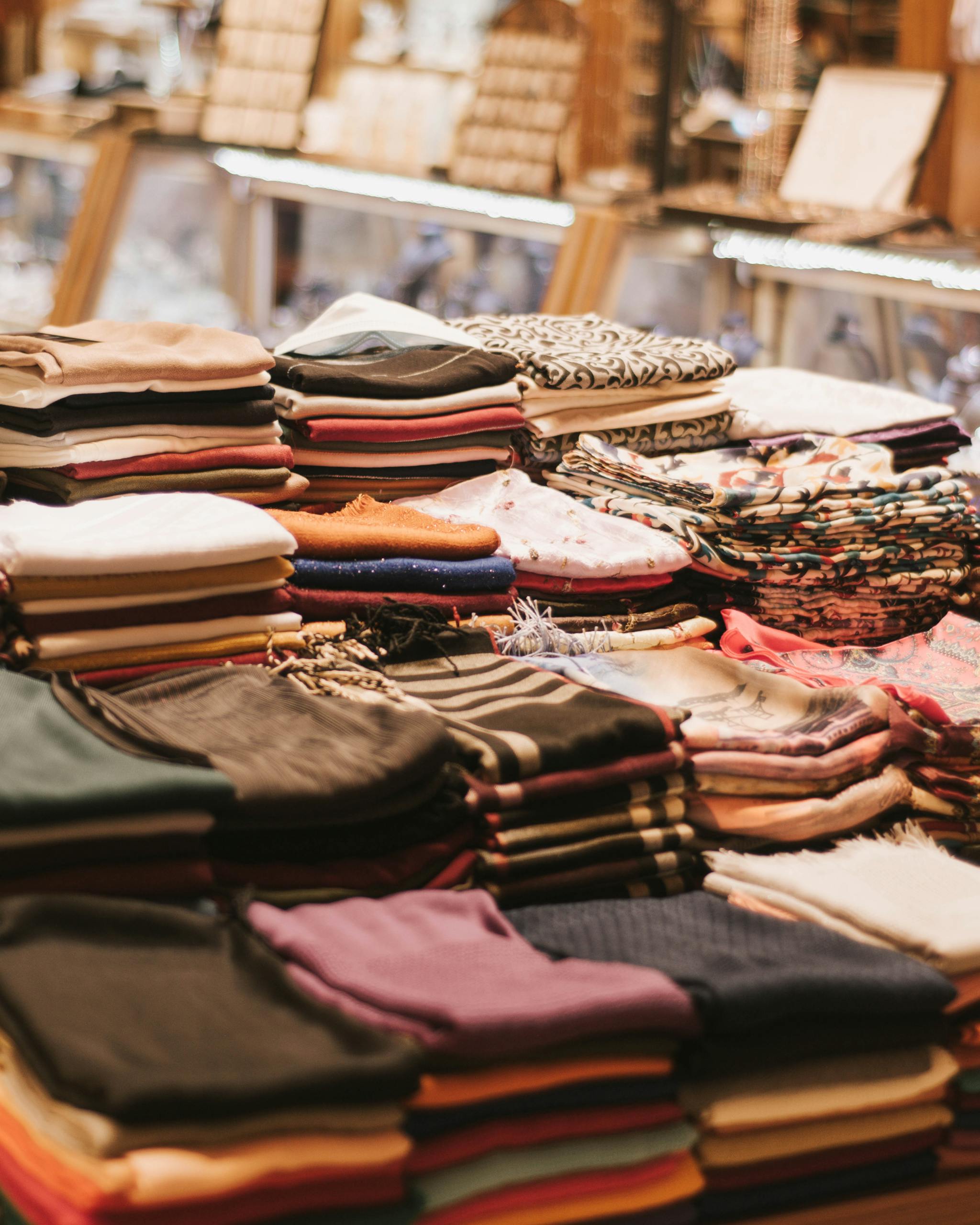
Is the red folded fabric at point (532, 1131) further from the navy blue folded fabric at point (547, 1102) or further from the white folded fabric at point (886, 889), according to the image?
the white folded fabric at point (886, 889)

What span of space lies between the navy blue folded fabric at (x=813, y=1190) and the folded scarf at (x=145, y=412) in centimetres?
104

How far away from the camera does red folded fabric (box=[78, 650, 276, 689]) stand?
4.61 ft

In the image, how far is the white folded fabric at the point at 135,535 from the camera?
1.35m

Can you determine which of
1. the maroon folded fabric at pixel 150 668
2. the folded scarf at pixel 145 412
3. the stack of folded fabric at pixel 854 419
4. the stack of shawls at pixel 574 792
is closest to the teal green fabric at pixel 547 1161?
the stack of shawls at pixel 574 792

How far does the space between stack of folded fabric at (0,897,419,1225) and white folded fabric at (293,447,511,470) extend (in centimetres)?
85

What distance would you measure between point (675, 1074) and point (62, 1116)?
468 millimetres

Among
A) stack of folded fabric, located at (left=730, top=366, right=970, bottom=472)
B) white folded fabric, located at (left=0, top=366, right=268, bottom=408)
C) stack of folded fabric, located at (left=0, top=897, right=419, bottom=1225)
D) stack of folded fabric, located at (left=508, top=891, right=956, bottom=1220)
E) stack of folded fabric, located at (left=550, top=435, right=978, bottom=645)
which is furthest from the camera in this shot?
stack of folded fabric, located at (left=730, top=366, right=970, bottom=472)

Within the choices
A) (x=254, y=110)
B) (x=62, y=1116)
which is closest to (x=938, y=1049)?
(x=62, y=1116)

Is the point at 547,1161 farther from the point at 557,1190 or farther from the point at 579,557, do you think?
the point at 579,557

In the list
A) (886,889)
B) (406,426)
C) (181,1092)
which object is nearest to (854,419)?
(406,426)

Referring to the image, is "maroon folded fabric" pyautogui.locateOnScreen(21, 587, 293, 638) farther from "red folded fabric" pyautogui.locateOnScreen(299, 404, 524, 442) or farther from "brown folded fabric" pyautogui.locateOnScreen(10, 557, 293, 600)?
"red folded fabric" pyautogui.locateOnScreen(299, 404, 524, 442)

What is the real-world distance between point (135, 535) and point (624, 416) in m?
0.82

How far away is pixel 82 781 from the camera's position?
1085mm

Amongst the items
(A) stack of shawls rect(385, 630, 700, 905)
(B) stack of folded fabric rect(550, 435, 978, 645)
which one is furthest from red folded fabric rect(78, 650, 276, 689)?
(B) stack of folded fabric rect(550, 435, 978, 645)
